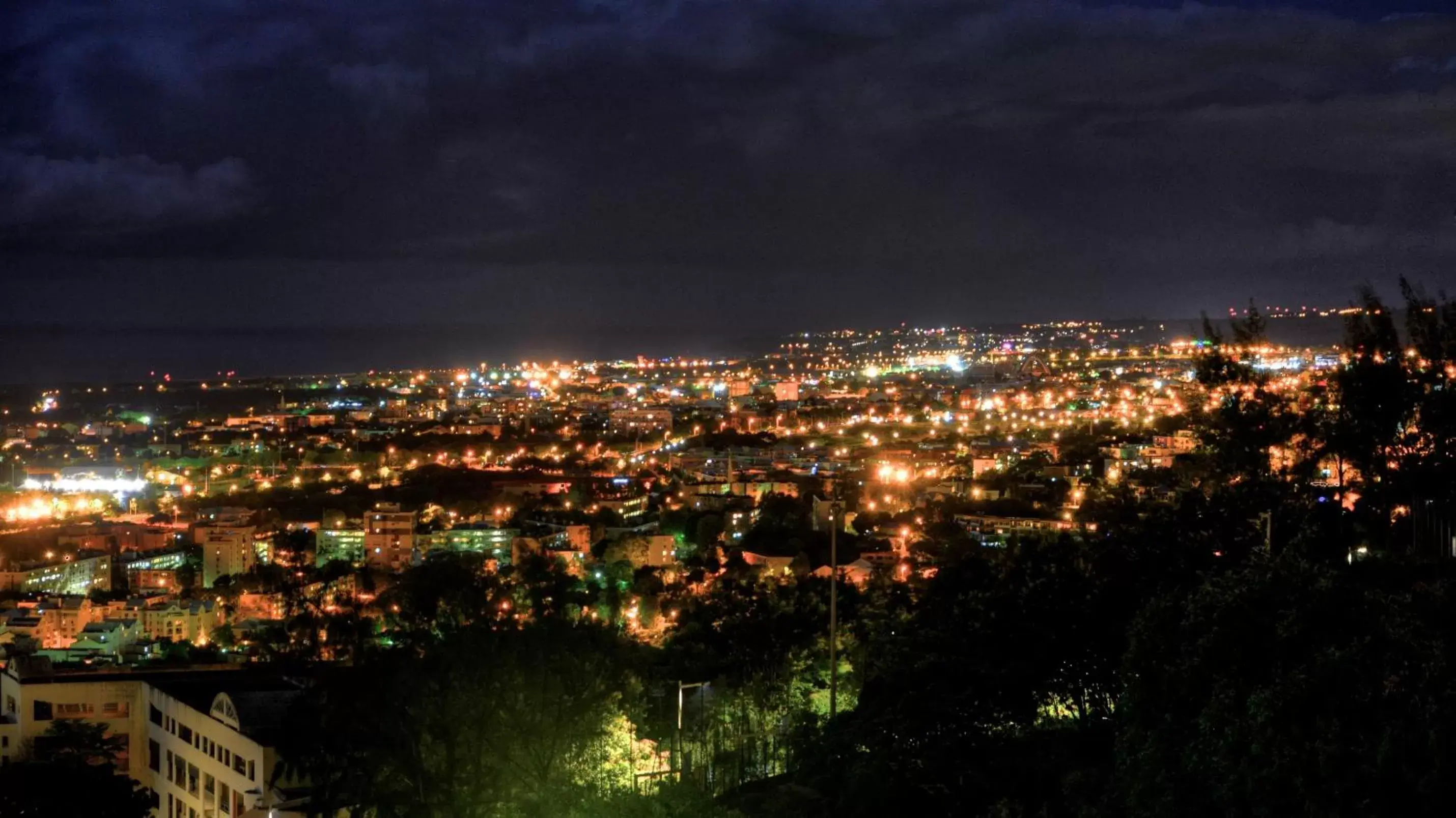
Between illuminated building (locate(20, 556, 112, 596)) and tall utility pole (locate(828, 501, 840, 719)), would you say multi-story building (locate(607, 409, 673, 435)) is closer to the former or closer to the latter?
illuminated building (locate(20, 556, 112, 596))

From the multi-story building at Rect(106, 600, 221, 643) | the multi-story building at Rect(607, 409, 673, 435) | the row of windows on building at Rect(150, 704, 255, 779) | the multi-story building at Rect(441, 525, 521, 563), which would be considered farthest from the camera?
the multi-story building at Rect(607, 409, 673, 435)

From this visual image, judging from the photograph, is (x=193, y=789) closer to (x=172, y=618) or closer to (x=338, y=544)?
(x=172, y=618)

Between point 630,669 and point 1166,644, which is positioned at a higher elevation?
point 1166,644

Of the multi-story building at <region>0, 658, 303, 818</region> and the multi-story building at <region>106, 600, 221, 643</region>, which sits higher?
the multi-story building at <region>0, 658, 303, 818</region>

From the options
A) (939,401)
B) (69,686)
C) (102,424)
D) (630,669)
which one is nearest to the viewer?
(630,669)

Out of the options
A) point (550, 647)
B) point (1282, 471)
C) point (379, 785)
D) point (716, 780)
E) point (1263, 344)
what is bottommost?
point (716, 780)

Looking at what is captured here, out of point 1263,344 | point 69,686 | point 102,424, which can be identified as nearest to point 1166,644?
point 1263,344

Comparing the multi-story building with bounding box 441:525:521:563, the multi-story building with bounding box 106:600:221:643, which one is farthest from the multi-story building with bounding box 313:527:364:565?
the multi-story building with bounding box 106:600:221:643

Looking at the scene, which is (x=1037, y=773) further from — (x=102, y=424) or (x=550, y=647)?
(x=102, y=424)

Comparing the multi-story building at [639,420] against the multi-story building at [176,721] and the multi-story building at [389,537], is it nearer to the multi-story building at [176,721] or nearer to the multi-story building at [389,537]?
the multi-story building at [389,537]
